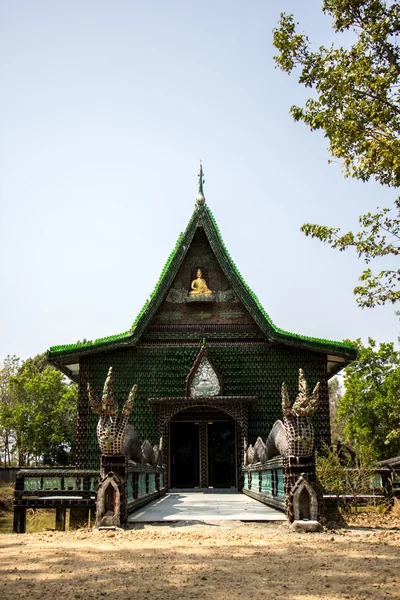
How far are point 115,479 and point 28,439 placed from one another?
95.6 ft

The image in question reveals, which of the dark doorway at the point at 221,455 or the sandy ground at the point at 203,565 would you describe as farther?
the dark doorway at the point at 221,455

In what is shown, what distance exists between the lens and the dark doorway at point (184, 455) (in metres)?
16.4

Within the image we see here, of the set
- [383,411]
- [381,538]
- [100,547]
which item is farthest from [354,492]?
[383,411]

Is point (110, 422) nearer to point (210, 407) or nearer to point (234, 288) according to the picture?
point (210, 407)

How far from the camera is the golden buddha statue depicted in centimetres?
1698

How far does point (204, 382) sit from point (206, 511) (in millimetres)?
6428

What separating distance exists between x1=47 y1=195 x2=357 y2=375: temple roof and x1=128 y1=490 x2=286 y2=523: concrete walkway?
516 centimetres

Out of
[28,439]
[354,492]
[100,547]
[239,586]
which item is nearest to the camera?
[239,586]

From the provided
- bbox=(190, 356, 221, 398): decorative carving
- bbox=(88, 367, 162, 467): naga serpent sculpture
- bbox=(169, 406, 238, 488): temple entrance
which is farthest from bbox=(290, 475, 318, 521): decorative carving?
bbox=(169, 406, 238, 488): temple entrance

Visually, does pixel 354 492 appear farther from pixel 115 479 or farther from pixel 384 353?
pixel 384 353

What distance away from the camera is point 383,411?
1125 inches

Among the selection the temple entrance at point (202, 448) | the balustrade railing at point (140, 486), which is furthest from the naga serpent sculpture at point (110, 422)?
the temple entrance at point (202, 448)

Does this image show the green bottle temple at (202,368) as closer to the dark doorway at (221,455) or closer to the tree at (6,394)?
the dark doorway at (221,455)

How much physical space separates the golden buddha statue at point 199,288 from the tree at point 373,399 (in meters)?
14.9
